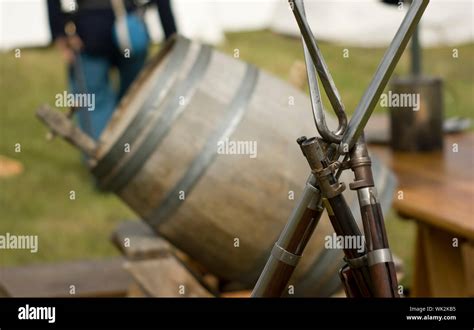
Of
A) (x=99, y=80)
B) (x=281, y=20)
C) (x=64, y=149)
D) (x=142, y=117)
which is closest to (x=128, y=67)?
(x=99, y=80)

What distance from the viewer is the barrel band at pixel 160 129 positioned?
9.12 ft

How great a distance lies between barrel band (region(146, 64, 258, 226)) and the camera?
277cm

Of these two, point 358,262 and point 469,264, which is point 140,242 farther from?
point 358,262

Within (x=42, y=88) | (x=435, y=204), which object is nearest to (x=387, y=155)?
(x=435, y=204)

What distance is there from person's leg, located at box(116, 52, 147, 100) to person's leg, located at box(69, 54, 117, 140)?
0.08 metres

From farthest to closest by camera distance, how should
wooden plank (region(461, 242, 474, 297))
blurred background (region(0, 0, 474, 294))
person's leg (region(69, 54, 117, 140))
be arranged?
person's leg (region(69, 54, 117, 140)) → blurred background (region(0, 0, 474, 294)) → wooden plank (region(461, 242, 474, 297))

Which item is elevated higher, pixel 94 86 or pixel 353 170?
pixel 94 86

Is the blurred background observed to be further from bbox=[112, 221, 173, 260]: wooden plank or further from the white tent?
bbox=[112, 221, 173, 260]: wooden plank

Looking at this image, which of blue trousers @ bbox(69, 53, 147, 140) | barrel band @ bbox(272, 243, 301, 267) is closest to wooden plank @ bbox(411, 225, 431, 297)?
barrel band @ bbox(272, 243, 301, 267)

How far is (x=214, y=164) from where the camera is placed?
2773mm

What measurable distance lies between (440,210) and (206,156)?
805 millimetres
